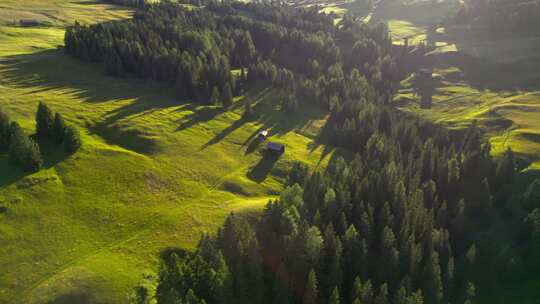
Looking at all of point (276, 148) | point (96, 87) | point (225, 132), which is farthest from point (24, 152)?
point (276, 148)

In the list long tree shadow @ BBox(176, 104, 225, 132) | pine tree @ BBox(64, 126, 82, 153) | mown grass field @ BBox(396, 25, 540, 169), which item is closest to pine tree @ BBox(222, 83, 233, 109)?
long tree shadow @ BBox(176, 104, 225, 132)

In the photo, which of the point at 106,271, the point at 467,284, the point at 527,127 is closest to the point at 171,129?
the point at 106,271

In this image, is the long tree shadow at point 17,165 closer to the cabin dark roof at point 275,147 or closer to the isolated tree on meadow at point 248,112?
the cabin dark roof at point 275,147

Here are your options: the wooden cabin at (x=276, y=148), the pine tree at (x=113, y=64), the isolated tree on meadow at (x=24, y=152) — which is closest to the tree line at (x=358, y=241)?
the wooden cabin at (x=276, y=148)

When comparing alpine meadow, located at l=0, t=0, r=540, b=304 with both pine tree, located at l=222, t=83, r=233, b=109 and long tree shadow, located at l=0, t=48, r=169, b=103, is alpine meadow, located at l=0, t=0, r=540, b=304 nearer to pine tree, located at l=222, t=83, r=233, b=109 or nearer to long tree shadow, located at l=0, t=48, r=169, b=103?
pine tree, located at l=222, t=83, r=233, b=109

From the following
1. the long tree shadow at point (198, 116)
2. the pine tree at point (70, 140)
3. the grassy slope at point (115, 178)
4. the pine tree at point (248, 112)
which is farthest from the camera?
the pine tree at point (248, 112)

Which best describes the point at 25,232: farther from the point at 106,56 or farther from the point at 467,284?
the point at 106,56

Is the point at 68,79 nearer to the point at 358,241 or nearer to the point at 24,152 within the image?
the point at 24,152
